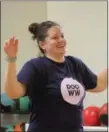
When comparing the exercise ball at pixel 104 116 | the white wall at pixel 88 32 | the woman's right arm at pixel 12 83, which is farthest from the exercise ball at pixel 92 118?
the woman's right arm at pixel 12 83

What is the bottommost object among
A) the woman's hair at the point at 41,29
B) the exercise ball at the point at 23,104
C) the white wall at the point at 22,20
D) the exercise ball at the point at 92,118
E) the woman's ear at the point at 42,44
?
the exercise ball at the point at 92,118

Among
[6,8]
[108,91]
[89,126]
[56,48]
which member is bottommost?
[89,126]

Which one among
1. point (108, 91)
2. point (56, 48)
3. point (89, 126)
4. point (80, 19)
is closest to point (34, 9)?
point (80, 19)

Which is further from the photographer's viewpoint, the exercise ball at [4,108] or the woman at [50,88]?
the exercise ball at [4,108]

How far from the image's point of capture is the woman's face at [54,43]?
4.36 feet

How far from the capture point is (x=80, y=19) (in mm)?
2746

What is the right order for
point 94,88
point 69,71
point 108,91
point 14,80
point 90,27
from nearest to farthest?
point 14,80, point 69,71, point 94,88, point 108,91, point 90,27

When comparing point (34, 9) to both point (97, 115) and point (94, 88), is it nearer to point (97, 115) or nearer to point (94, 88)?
point (97, 115)

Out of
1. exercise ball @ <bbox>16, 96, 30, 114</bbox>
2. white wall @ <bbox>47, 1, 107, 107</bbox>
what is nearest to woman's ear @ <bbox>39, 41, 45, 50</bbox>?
exercise ball @ <bbox>16, 96, 30, 114</bbox>

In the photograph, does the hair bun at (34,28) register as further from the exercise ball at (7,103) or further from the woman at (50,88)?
the exercise ball at (7,103)

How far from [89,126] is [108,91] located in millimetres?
448

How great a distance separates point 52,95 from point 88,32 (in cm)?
157

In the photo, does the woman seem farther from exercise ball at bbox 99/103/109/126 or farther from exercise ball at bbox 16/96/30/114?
exercise ball at bbox 16/96/30/114

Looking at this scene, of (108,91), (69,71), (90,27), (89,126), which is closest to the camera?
(69,71)
